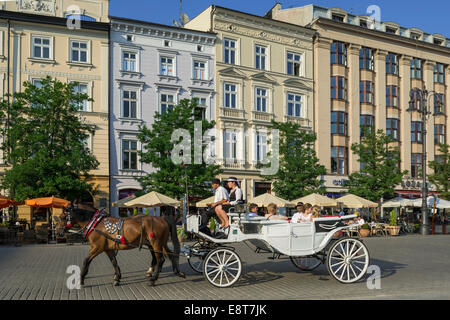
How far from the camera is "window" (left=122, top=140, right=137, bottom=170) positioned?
1185 inches

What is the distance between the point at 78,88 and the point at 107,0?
6.62 m

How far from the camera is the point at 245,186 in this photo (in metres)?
33.3

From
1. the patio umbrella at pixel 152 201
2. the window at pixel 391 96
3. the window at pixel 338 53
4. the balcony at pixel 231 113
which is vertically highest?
the window at pixel 338 53

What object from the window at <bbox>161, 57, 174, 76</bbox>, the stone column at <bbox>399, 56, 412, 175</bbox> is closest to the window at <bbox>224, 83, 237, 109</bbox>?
the window at <bbox>161, 57, 174, 76</bbox>

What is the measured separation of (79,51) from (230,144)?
11.9m

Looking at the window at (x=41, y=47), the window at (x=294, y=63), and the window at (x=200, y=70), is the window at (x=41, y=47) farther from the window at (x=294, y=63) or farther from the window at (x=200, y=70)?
the window at (x=294, y=63)

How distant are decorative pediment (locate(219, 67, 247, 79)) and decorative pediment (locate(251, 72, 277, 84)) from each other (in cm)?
80

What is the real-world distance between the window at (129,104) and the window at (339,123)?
16.3 m

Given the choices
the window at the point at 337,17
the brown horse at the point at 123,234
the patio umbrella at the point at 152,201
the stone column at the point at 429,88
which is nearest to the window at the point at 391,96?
the stone column at the point at 429,88

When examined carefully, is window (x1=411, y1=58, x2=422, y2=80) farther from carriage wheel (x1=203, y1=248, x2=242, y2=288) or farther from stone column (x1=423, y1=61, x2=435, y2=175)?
carriage wheel (x1=203, y1=248, x2=242, y2=288)

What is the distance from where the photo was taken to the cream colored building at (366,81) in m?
37.4

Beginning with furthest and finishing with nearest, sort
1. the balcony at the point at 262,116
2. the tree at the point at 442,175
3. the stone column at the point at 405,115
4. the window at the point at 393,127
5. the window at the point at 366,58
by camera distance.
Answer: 1. the stone column at the point at 405,115
2. the window at the point at 393,127
3. the window at the point at 366,58
4. the tree at the point at 442,175
5. the balcony at the point at 262,116
